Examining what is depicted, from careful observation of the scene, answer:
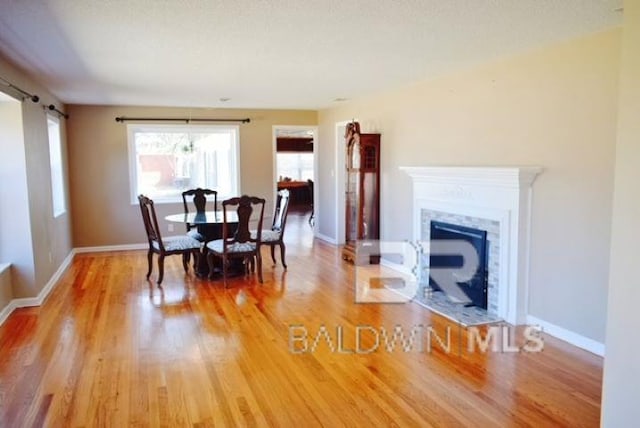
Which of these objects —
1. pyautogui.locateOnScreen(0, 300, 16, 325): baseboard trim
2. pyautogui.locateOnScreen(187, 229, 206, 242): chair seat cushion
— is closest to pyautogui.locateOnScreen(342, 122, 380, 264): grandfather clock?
pyautogui.locateOnScreen(187, 229, 206, 242): chair seat cushion

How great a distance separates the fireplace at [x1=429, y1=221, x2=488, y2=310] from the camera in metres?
4.23

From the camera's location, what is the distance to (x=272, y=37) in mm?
3266

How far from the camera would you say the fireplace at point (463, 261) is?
4230mm

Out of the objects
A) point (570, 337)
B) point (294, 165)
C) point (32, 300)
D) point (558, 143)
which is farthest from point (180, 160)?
point (294, 165)

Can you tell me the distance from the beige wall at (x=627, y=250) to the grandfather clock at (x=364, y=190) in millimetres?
4310

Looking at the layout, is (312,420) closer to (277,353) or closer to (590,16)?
(277,353)

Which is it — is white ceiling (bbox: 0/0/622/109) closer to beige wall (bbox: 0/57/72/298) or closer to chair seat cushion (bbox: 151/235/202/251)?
beige wall (bbox: 0/57/72/298)

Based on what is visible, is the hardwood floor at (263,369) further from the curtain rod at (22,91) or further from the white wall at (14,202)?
the curtain rod at (22,91)

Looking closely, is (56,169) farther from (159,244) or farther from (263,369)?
(263,369)

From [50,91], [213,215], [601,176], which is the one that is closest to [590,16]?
[601,176]

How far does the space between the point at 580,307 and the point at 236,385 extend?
250cm

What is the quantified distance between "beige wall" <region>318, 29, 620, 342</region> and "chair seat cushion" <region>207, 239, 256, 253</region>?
237 cm

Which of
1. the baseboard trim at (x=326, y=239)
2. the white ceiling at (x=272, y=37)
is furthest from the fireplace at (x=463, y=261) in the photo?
the baseboard trim at (x=326, y=239)

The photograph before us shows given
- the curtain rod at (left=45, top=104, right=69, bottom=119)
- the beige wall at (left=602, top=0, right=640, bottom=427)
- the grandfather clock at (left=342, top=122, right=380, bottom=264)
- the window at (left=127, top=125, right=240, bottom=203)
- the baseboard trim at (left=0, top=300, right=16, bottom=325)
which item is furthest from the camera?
the window at (left=127, top=125, right=240, bottom=203)
